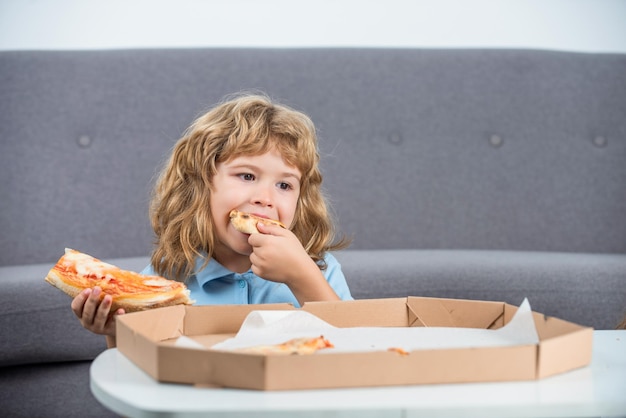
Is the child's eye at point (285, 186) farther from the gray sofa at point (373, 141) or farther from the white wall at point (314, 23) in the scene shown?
the white wall at point (314, 23)

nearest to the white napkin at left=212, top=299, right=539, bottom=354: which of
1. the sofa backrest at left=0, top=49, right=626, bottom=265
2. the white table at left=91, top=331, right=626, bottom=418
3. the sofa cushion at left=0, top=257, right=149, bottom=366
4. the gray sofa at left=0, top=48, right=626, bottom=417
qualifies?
the white table at left=91, top=331, right=626, bottom=418

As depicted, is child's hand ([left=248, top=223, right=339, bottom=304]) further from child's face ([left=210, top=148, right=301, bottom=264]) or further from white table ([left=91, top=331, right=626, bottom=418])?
white table ([left=91, top=331, right=626, bottom=418])

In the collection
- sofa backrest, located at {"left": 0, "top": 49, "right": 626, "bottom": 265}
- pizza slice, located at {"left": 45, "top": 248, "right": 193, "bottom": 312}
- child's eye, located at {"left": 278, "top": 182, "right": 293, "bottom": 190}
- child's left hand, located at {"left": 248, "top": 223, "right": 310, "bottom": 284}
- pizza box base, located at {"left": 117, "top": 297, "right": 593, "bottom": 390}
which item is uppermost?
sofa backrest, located at {"left": 0, "top": 49, "right": 626, "bottom": 265}

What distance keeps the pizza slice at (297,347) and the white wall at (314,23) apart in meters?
2.20

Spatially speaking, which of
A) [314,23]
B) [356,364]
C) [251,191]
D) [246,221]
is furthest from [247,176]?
[314,23]

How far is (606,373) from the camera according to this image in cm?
86

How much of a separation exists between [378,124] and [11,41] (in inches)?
50.8

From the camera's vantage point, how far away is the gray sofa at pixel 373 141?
254 cm

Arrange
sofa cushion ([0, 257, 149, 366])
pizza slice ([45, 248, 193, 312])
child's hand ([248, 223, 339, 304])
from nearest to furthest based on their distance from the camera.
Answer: pizza slice ([45, 248, 193, 312]) < child's hand ([248, 223, 339, 304]) < sofa cushion ([0, 257, 149, 366])

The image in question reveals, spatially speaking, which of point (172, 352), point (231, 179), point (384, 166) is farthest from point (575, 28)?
point (172, 352)

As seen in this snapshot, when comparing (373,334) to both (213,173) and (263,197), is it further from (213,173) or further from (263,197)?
(213,173)

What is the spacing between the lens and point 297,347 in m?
0.86

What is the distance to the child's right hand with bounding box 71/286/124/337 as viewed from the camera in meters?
1.15

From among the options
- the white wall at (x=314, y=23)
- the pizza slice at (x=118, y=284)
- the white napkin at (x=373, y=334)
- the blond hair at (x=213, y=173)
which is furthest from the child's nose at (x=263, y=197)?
the white wall at (x=314, y=23)
